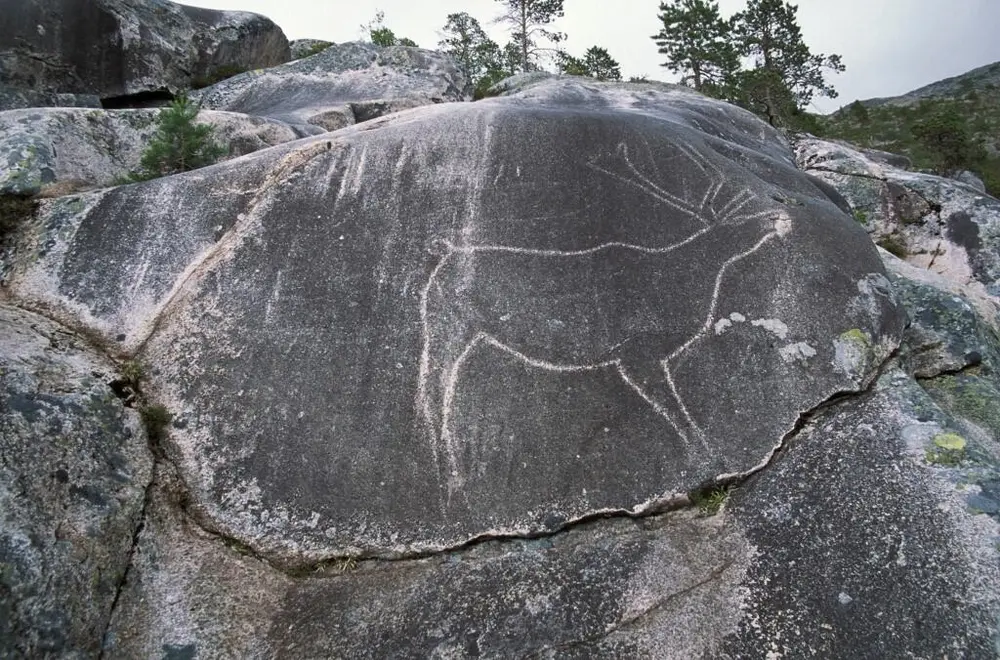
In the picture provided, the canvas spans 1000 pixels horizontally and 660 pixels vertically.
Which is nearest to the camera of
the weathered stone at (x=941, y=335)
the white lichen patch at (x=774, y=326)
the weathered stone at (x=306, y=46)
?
the white lichen patch at (x=774, y=326)

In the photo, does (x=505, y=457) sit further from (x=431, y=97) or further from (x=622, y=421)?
(x=431, y=97)

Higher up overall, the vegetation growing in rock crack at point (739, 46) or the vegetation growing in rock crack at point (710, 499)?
the vegetation growing in rock crack at point (739, 46)

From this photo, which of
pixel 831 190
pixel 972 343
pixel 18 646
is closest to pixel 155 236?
pixel 18 646

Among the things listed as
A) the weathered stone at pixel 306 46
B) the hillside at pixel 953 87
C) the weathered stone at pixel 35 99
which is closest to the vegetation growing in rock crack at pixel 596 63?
the weathered stone at pixel 306 46

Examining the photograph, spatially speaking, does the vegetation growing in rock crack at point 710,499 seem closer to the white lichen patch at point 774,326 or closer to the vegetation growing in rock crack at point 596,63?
the white lichen patch at point 774,326

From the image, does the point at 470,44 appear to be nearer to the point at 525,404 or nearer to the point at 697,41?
the point at 697,41

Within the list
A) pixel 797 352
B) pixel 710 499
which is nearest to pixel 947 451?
pixel 797 352

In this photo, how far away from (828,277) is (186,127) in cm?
698

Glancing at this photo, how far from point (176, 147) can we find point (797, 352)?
692 centimetres

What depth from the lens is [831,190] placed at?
311 inches

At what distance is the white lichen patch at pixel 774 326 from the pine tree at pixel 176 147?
6373mm

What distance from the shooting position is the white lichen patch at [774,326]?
4.67 meters

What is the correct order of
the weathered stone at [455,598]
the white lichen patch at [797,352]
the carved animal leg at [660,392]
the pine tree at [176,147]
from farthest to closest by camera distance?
1. the pine tree at [176,147]
2. the white lichen patch at [797,352]
3. the carved animal leg at [660,392]
4. the weathered stone at [455,598]

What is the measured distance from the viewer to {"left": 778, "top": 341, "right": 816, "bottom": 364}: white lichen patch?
14.9ft
